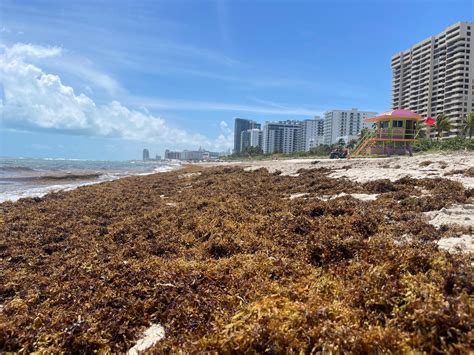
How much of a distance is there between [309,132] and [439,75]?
8089cm

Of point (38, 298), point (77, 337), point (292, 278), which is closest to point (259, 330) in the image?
point (292, 278)

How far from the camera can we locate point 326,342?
226cm

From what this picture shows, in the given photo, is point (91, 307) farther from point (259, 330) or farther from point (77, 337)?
point (259, 330)

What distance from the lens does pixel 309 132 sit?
591ft

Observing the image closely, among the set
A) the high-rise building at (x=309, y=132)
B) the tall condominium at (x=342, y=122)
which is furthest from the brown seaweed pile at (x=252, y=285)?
the high-rise building at (x=309, y=132)

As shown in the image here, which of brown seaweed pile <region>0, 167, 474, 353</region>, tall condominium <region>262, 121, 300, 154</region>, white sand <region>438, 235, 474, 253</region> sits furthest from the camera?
tall condominium <region>262, 121, 300, 154</region>

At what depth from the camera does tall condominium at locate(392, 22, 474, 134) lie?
94062 mm

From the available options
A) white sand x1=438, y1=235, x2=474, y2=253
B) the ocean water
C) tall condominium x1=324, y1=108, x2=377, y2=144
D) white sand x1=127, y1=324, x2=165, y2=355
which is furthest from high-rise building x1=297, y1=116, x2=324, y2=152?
white sand x1=127, y1=324, x2=165, y2=355

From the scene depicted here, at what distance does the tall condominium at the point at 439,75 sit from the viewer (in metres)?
94.1

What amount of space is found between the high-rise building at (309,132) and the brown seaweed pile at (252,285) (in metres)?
171

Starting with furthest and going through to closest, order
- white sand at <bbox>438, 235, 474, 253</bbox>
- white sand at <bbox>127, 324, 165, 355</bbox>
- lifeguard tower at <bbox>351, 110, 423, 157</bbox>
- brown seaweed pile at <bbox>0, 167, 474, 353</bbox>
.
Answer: lifeguard tower at <bbox>351, 110, 423, 157</bbox> < white sand at <bbox>438, 235, 474, 253</bbox> < white sand at <bbox>127, 324, 165, 355</bbox> < brown seaweed pile at <bbox>0, 167, 474, 353</bbox>

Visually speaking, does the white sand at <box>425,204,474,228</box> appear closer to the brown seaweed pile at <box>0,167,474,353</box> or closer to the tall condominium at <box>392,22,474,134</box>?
the brown seaweed pile at <box>0,167,474,353</box>

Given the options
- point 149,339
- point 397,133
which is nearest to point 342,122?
point 397,133

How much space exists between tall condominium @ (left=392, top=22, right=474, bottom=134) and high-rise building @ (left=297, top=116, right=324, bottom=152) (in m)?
54.2
